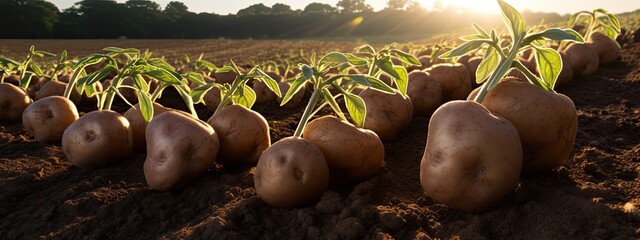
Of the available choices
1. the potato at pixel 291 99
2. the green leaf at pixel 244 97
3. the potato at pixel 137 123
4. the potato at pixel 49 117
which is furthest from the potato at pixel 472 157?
the potato at pixel 49 117

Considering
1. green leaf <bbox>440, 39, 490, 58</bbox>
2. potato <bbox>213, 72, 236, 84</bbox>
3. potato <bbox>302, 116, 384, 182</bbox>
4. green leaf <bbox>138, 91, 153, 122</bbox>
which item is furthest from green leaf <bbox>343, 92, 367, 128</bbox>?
potato <bbox>213, 72, 236, 84</bbox>

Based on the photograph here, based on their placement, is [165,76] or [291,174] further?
[165,76]

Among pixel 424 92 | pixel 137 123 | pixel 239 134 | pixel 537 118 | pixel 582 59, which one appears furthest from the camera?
pixel 582 59

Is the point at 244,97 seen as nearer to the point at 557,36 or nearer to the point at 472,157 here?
the point at 472,157

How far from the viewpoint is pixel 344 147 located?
222 centimetres

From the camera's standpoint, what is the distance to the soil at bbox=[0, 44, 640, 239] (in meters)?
1.77

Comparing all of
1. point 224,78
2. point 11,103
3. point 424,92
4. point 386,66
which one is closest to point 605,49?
point 424,92

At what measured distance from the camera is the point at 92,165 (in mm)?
2871

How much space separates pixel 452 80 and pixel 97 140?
2410 mm

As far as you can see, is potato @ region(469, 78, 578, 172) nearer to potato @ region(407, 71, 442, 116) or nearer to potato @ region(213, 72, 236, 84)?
potato @ region(407, 71, 442, 116)

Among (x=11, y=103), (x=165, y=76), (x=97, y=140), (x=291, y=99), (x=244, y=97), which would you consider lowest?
(x=291, y=99)

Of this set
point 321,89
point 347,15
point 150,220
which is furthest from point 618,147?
point 347,15

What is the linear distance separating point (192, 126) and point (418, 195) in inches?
45.4

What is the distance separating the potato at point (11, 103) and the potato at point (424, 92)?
3.34 metres
